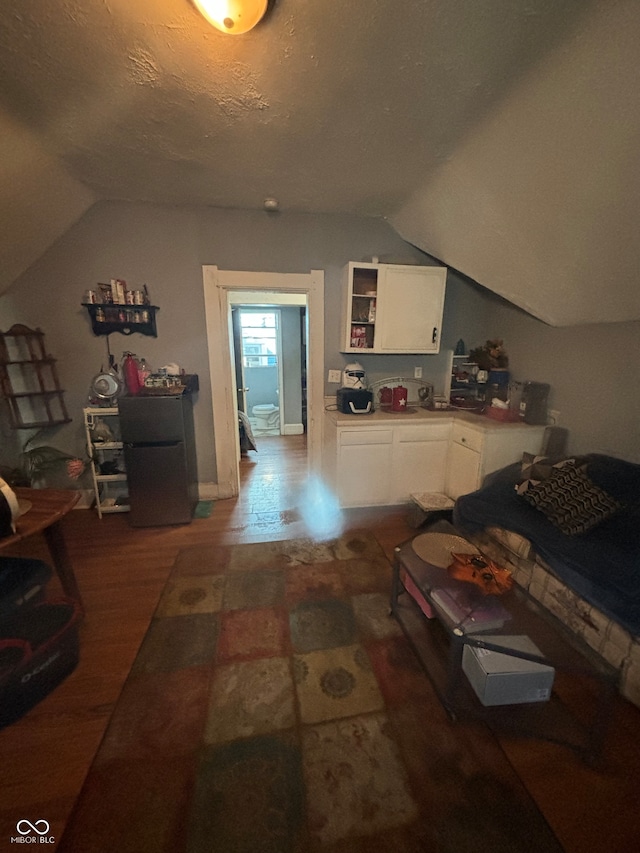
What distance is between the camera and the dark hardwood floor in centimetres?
106

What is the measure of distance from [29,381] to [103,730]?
2712mm

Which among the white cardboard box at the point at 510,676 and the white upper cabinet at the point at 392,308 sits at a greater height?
the white upper cabinet at the point at 392,308

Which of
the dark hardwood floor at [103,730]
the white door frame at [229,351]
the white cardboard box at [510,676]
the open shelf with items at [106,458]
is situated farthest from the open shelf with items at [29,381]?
the white cardboard box at [510,676]

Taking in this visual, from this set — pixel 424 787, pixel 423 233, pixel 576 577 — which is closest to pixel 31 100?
pixel 423 233

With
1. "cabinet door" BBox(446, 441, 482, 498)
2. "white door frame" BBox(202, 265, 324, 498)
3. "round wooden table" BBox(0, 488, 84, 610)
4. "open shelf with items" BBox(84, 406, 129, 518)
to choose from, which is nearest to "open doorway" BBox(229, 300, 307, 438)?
"white door frame" BBox(202, 265, 324, 498)

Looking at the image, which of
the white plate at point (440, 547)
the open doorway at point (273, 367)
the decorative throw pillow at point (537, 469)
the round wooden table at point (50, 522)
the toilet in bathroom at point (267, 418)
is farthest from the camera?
the toilet in bathroom at point (267, 418)

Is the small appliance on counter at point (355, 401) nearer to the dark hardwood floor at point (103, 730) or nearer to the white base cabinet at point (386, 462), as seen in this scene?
the white base cabinet at point (386, 462)

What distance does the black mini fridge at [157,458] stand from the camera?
2.56 meters

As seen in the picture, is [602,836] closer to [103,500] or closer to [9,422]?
[103,500]

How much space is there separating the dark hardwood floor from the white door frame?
0.90 metres

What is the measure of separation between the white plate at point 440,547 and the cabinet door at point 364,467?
3.60 feet

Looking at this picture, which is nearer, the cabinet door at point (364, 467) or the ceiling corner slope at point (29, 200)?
the ceiling corner slope at point (29, 200)

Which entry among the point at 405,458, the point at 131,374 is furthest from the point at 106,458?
the point at 405,458

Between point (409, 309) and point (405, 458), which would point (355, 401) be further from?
point (409, 309)
